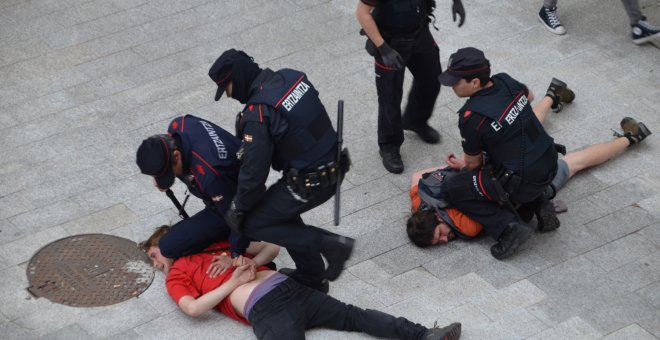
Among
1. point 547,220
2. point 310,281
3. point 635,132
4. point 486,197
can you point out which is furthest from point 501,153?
point 635,132

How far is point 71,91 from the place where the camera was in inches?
328

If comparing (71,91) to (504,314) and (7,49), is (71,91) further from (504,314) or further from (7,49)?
(504,314)

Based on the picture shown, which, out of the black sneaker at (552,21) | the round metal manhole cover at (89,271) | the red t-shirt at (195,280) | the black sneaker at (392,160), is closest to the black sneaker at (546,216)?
the black sneaker at (392,160)

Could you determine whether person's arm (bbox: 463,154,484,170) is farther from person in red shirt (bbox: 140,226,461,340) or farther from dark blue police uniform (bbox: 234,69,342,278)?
person in red shirt (bbox: 140,226,461,340)

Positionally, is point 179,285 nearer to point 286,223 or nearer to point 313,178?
point 286,223

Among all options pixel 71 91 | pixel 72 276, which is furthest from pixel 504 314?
pixel 71 91

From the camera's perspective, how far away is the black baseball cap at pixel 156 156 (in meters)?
5.67

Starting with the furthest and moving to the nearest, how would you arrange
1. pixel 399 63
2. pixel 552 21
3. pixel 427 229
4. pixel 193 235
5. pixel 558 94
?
pixel 552 21, pixel 558 94, pixel 399 63, pixel 427 229, pixel 193 235

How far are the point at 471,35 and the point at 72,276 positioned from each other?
4.38 meters

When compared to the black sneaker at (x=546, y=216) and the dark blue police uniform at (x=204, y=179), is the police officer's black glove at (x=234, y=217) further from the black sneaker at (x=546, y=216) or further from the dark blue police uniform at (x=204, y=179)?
the black sneaker at (x=546, y=216)

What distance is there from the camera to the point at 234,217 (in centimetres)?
580

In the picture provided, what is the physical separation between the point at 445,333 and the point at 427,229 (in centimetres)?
107

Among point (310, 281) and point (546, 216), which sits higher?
point (310, 281)

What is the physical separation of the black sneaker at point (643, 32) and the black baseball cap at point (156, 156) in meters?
4.91
